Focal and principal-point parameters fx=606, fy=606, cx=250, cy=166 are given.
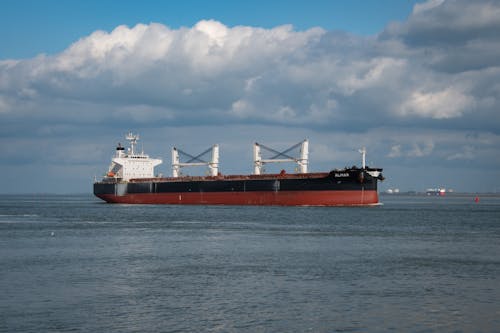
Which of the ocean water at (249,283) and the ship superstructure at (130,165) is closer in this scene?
the ocean water at (249,283)

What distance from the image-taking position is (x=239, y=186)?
67375mm

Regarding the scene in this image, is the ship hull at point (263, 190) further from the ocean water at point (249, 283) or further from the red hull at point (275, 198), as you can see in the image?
the ocean water at point (249, 283)

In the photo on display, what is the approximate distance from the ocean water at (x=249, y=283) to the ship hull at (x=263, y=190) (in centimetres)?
2277

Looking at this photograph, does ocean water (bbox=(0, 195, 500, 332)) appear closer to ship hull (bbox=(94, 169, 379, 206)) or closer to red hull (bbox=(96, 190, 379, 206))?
ship hull (bbox=(94, 169, 379, 206))

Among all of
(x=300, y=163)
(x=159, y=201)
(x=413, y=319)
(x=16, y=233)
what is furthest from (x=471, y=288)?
(x=159, y=201)

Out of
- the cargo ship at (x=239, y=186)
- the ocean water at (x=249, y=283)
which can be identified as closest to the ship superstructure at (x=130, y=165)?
the cargo ship at (x=239, y=186)

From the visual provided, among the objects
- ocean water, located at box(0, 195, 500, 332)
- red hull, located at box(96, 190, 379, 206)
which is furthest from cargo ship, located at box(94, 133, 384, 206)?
ocean water, located at box(0, 195, 500, 332)

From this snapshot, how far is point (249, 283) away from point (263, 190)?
149 feet

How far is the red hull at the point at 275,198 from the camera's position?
2406 inches

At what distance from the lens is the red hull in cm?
6112

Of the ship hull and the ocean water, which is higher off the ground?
the ship hull

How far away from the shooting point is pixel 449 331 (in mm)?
14211

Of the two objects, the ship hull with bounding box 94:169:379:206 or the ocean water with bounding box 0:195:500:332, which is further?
the ship hull with bounding box 94:169:379:206

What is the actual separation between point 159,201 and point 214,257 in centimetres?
5205
